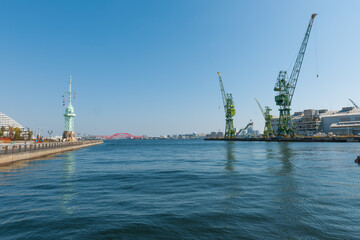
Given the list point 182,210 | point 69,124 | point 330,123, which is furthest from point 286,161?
point 330,123

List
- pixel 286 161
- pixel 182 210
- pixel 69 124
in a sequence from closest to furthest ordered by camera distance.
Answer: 1. pixel 182 210
2. pixel 286 161
3. pixel 69 124

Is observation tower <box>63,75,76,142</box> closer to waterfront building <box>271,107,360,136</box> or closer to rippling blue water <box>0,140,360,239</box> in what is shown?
rippling blue water <box>0,140,360,239</box>

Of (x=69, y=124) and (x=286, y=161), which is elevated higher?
(x=69, y=124)

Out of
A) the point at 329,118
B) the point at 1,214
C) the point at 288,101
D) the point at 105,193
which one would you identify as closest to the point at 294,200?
the point at 105,193

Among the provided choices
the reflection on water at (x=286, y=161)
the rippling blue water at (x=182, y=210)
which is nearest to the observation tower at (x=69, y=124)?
the reflection on water at (x=286, y=161)

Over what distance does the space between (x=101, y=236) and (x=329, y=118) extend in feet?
663

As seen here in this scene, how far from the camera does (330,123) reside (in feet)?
548

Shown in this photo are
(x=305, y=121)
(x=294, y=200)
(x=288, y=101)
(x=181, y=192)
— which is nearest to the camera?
(x=294, y=200)

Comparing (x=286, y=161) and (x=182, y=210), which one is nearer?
(x=182, y=210)

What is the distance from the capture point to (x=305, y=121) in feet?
611

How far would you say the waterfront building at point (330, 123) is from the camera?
15238 cm

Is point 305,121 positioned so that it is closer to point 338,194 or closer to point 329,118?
point 329,118

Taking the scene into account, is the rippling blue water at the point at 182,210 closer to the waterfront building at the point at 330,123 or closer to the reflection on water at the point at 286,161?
the reflection on water at the point at 286,161

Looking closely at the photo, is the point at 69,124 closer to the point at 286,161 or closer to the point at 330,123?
the point at 286,161
